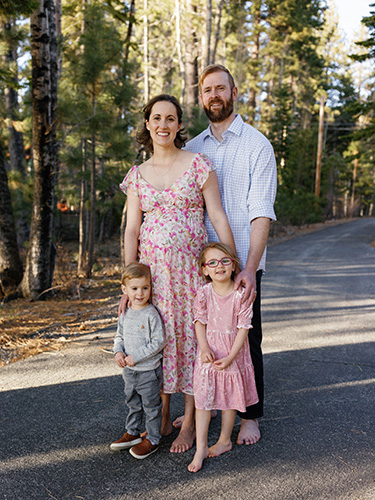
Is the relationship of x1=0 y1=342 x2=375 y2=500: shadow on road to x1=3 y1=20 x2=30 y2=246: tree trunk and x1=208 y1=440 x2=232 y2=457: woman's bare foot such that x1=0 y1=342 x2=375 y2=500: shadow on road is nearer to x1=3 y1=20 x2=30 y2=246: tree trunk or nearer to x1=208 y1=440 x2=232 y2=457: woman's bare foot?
x1=208 y1=440 x2=232 y2=457: woman's bare foot

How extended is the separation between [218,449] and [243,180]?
167cm

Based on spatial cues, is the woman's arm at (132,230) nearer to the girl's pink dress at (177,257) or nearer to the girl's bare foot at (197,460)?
the girl's pink dress at (177,257)

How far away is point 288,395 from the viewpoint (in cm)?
356

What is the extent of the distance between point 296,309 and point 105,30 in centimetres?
707

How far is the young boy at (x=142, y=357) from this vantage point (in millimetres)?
2707

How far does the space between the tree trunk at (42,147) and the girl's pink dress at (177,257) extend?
4.52 meters

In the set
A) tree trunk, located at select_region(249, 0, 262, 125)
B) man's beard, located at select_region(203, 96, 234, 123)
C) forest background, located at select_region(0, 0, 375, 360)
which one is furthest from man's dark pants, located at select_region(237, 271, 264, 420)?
tree trunk, located at select_region(249, 0, 262, 125)

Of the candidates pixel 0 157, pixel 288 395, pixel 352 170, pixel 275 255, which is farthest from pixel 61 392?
pixel 352 170

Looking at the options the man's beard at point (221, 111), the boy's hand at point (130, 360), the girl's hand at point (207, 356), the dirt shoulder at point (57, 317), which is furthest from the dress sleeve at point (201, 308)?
the dirt shoulder at point (57, 317)

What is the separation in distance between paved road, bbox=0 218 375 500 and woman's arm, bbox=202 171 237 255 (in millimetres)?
1276

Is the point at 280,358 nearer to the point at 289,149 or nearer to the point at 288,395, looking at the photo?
the point at 288,395

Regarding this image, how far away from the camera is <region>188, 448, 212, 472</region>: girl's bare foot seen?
251 cm

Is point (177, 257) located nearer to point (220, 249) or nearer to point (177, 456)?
point (220, 249)

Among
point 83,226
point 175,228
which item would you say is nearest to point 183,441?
point 175,228
